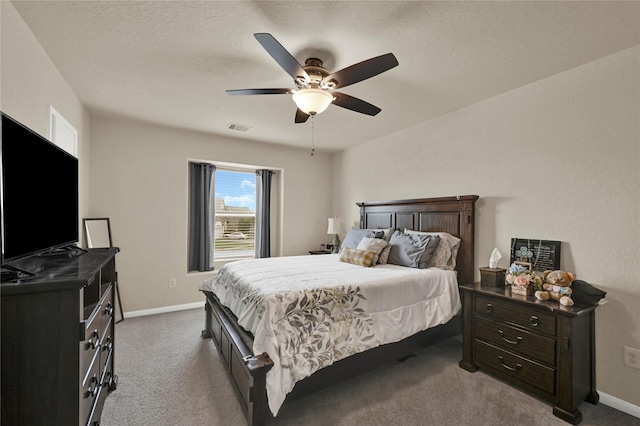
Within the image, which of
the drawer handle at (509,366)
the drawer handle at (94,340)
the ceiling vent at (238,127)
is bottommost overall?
the drawer handle at (509,366)

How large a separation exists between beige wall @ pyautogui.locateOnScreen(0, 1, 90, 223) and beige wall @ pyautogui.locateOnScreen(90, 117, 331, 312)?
1.02 metres

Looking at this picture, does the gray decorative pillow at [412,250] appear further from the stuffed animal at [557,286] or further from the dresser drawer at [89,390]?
the dresser drawer at [89,390]

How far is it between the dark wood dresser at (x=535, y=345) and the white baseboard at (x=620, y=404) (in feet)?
0.20

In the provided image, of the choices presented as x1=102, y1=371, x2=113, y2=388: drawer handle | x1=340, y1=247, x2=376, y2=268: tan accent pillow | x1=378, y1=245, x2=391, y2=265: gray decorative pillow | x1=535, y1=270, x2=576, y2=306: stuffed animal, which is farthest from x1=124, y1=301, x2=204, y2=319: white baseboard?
x1=535, y1=270, x2=576, y2=306: stuffed animal

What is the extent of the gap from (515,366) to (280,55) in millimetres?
2831

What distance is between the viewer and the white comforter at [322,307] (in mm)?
1819

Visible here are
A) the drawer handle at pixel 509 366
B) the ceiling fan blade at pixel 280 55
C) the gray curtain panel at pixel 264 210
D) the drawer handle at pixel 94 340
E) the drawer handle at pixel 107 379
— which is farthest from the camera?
the gray curtain panel at pixel 264 210

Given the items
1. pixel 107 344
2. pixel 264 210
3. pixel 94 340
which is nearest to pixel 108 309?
pixel 107 344

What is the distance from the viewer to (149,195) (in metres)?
3.84

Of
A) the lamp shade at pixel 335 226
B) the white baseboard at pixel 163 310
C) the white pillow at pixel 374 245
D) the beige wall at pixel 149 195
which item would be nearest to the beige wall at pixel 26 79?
the beige wall at pixel 149 195

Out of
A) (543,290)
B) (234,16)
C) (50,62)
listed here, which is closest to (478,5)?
(234,16)

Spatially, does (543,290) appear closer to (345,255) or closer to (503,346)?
(503,346)

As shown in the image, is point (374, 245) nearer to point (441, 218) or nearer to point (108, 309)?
point (441, 218)

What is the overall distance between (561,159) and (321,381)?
264 centimetres
